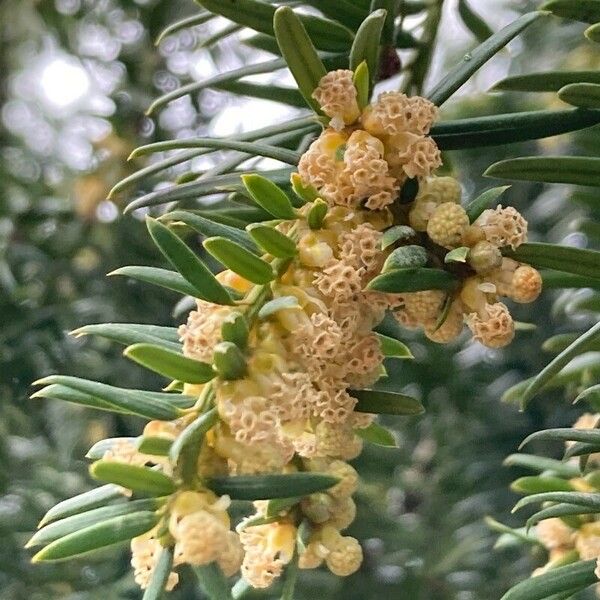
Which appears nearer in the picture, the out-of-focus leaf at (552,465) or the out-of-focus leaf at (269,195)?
the out-of-focus leaf at (269,195)

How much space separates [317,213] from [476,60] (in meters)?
0.11

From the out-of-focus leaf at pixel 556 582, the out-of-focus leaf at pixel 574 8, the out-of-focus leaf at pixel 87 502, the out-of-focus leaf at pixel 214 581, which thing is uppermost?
the out-of-focus leaf at pixel 574 8

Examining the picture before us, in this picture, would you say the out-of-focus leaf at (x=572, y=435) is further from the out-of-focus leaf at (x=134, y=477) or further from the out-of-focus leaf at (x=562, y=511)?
the out-of-focus leaf at (x=134, y=477)

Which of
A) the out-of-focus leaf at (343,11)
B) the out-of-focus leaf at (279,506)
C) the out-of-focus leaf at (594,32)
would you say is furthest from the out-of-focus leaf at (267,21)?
the out-of-focus leaf at (279,506)

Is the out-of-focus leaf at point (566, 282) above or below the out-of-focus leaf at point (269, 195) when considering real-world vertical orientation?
below

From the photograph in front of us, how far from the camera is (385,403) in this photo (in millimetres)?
354

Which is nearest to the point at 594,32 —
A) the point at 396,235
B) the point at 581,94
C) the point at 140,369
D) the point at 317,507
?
A: the point at 581,94

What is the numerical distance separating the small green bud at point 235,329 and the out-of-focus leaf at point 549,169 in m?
0.12

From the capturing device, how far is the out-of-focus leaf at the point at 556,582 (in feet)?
1.22

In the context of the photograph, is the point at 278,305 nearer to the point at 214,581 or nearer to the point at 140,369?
the point at 214,581

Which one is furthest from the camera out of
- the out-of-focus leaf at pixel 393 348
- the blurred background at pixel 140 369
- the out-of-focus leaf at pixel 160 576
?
the blurred background at pixel 140 369

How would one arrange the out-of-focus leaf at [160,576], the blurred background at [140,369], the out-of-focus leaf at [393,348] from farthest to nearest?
the blurred background at [140,369], the out-of-focus leaf at [393,348], the out-of-focus leaf at [160,576]

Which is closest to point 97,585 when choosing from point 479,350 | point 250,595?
point 250,595

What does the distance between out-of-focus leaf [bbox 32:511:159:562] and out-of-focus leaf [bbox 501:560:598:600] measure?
0.17 m
